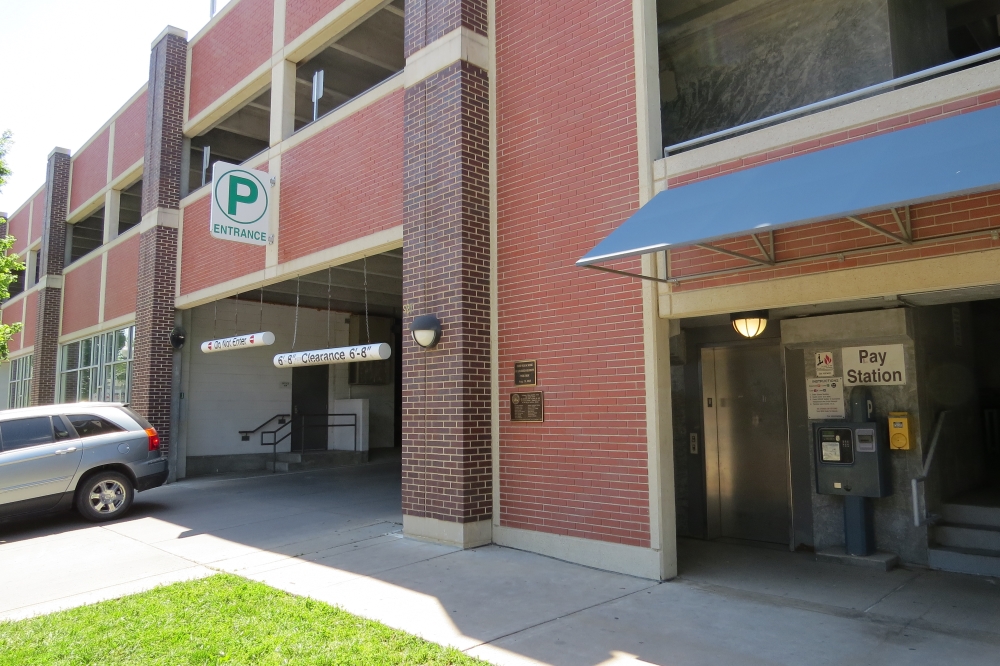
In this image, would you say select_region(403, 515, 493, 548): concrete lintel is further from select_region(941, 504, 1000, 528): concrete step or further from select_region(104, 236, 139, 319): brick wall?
select_region(104, 236, 139, 319): brick wall

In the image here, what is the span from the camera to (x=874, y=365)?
736 centimetres

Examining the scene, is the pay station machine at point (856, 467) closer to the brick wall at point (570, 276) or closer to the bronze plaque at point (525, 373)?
the brick wall at point (570, 276)

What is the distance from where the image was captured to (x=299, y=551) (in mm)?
8070

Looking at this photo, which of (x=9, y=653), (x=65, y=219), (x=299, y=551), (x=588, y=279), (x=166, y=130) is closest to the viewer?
(x=9, y=653)

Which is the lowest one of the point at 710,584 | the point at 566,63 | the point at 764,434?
the point at 710,584

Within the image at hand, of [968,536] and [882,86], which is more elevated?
[882,86]

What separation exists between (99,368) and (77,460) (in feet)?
32.9

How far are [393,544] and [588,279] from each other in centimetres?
389

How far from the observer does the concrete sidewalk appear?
4816mm

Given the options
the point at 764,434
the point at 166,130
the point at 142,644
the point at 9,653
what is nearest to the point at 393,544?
the point at 142,644

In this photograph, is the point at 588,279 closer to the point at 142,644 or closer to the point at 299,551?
the point at 299,551

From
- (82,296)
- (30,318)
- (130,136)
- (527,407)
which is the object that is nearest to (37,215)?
(30,318)

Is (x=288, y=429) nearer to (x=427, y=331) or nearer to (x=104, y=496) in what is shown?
(x=104, y=496)

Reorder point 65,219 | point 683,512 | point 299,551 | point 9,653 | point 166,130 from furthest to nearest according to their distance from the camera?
point 65,219 → point 166,130 → point 683,512 → point 299,551 → point 9,653
